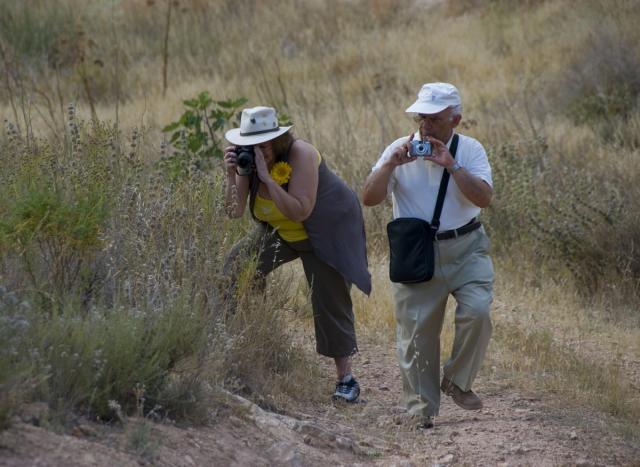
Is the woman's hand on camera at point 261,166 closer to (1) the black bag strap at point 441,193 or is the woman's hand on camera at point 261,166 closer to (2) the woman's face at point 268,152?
(2) the woman's face at point 268,152

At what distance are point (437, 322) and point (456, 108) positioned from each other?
1.09 m

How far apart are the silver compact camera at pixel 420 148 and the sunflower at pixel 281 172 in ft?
2.28

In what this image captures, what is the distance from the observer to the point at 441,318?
558 centimetres

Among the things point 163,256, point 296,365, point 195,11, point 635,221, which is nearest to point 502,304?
point 635,221

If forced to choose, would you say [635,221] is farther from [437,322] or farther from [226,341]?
[226,341]

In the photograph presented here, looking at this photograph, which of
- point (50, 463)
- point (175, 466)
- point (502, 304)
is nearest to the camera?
point (50, 463)

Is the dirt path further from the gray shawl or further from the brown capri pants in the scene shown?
the gray shawl

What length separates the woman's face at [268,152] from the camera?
554 cm

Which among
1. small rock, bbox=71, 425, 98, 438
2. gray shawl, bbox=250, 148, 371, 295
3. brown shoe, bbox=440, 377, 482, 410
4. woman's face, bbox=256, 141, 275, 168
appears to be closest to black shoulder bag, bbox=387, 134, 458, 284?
gray shawl, bbox=250, 148, 371, 295

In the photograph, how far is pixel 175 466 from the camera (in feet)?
13.0

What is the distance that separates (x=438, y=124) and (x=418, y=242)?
0.59 meters

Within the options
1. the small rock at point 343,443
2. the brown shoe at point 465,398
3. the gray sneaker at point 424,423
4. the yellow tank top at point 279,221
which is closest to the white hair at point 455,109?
the yellow tank top at point 279,221

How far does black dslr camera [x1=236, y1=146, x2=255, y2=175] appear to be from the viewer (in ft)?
17.9

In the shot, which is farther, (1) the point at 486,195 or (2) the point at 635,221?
(2) the point at 635,221
